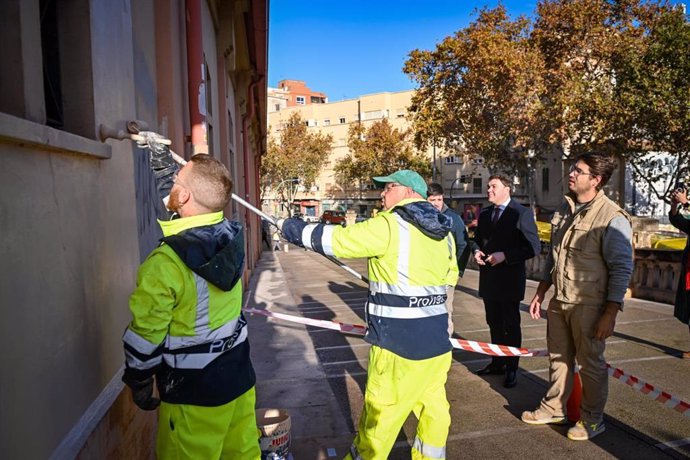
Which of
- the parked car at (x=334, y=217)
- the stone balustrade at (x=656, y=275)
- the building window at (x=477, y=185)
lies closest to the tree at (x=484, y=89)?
the stone balustrade at (x=656, y=275)

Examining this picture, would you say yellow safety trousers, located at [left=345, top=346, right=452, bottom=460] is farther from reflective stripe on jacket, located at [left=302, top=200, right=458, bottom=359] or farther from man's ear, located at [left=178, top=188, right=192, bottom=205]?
man's ear, located at [left=178, top=188, right=192, bottom=205]

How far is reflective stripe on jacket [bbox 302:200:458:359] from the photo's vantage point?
2.60 m

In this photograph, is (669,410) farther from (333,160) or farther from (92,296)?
(333,160)

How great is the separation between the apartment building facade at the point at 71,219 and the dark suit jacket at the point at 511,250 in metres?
3.08

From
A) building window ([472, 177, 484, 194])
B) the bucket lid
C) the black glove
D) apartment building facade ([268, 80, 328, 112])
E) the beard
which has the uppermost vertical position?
apartment building facade ([268, 80, 328, 112])

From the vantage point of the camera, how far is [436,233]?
2666mm

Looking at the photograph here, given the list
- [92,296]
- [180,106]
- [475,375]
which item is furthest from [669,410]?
[180,106]

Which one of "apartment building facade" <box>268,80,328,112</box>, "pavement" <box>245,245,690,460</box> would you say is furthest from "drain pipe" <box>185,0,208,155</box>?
"apartment building facade" <box>268,80,328,112</box>

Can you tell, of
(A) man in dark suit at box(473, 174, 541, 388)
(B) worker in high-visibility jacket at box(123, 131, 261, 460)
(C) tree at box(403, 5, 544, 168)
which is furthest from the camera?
(C) tree at box(403, 5, 544, 168)

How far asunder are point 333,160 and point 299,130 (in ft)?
56.5

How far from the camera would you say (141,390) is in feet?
6.14

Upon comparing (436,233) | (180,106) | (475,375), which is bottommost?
(475,375)

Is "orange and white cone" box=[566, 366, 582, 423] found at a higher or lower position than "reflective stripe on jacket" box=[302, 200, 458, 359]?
lower

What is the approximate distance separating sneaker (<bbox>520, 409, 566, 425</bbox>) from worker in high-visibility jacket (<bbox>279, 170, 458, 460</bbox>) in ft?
4.00
